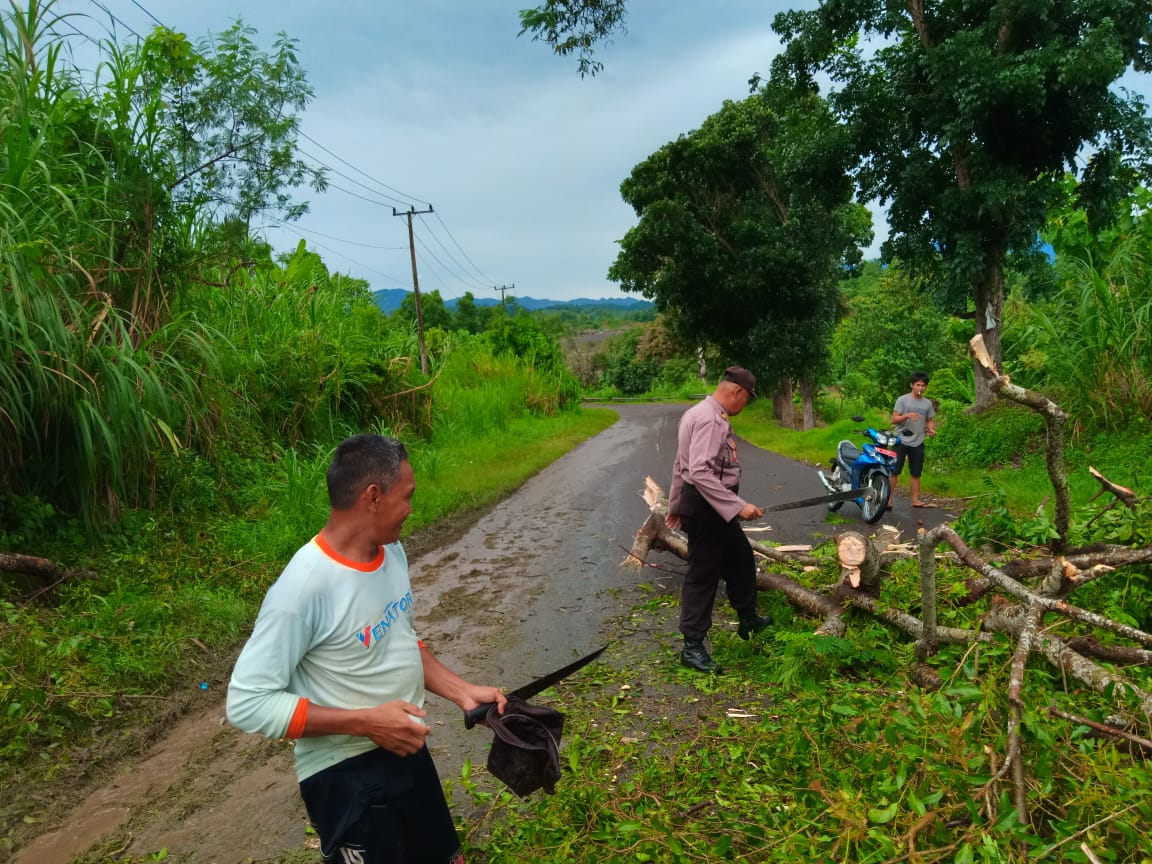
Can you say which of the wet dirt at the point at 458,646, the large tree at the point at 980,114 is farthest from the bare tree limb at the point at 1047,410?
the large tree at the point at 980,114

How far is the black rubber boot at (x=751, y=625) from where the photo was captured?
511cm

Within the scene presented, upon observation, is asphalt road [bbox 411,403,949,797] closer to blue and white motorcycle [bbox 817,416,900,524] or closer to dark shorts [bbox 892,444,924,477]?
blue and white motorcycle [bbox 817,416,900,524]

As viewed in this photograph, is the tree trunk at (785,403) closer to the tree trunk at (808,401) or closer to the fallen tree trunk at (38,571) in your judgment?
the tree trunk at (808,401)

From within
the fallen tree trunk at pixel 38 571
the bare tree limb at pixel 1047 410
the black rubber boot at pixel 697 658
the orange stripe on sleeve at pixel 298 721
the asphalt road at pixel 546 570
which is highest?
the bare tree limb at pixel 1047 410

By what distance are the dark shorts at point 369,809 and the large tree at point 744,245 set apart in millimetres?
16739

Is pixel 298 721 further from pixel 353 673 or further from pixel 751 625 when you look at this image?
pixel 751 625

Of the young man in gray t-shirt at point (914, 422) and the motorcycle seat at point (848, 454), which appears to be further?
the motorcycle seat at point (848, 454)

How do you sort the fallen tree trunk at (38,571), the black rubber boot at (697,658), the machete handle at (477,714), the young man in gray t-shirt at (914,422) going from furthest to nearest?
the young man in gray t-shirt at (914,422)
the fallen tree trunk at (38,571)
the black rubber boot at (697,658)
the machete handle at (477,714)

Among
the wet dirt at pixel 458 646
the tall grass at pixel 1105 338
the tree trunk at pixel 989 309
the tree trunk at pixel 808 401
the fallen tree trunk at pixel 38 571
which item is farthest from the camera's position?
the tree trunk at pixel 808 401

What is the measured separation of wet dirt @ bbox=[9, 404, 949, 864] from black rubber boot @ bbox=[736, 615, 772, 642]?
1.52ft

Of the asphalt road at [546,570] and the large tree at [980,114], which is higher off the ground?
the large tree at [980,114]

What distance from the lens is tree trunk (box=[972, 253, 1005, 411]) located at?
40.8 feet

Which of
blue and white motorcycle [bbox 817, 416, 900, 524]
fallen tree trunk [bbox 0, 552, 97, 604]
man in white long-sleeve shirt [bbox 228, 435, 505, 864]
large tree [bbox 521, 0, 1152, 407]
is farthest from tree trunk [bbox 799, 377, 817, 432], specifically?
man in white long-sleeve shirt [bbox 228, 435, 505, 864]

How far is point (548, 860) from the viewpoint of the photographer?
291 cm
